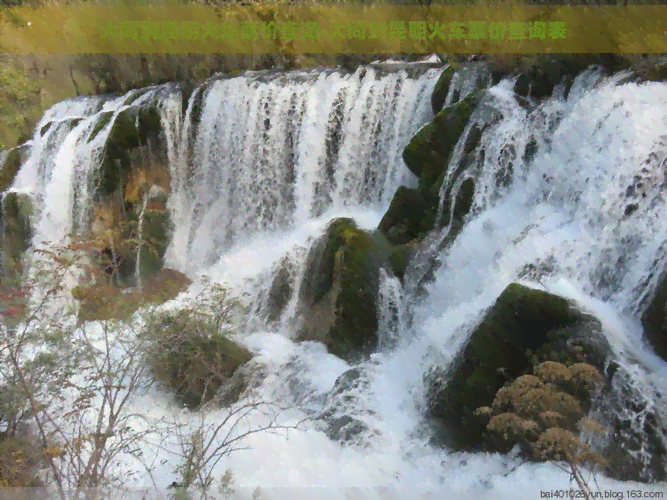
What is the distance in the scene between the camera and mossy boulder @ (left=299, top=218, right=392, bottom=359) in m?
8.20

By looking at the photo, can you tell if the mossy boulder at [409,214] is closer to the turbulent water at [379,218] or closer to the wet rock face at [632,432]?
the turbulent water at [379,218]

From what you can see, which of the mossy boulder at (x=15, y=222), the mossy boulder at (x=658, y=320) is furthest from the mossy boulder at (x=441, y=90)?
the mossy boulder at (x=15, y=222)

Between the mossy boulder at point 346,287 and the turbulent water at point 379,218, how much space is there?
21 cm

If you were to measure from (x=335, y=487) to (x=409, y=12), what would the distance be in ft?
37.0

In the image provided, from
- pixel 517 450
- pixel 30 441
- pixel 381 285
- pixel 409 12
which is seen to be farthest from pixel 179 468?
pixel 409 12

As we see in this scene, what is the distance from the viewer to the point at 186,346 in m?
6.11

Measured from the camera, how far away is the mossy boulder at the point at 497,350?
5.83 m

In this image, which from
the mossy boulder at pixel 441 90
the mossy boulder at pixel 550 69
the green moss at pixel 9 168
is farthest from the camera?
the green moss at pixel 9 168

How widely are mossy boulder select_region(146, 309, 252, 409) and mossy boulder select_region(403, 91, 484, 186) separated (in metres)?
3.76

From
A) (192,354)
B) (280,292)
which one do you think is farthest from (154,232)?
(192,354)

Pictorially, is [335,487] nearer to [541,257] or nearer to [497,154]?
[541,257]

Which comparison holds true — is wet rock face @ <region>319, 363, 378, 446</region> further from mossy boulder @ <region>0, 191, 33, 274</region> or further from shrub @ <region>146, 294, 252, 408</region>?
mossy boulder @ <region>0, 191, 33, 274</region>

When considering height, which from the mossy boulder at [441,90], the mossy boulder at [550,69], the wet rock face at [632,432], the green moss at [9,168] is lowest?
the green moss at [9,168]

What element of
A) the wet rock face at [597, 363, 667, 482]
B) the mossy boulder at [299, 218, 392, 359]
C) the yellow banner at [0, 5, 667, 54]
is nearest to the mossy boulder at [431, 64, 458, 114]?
the yellow banner at [0, 5, 667, 54]
